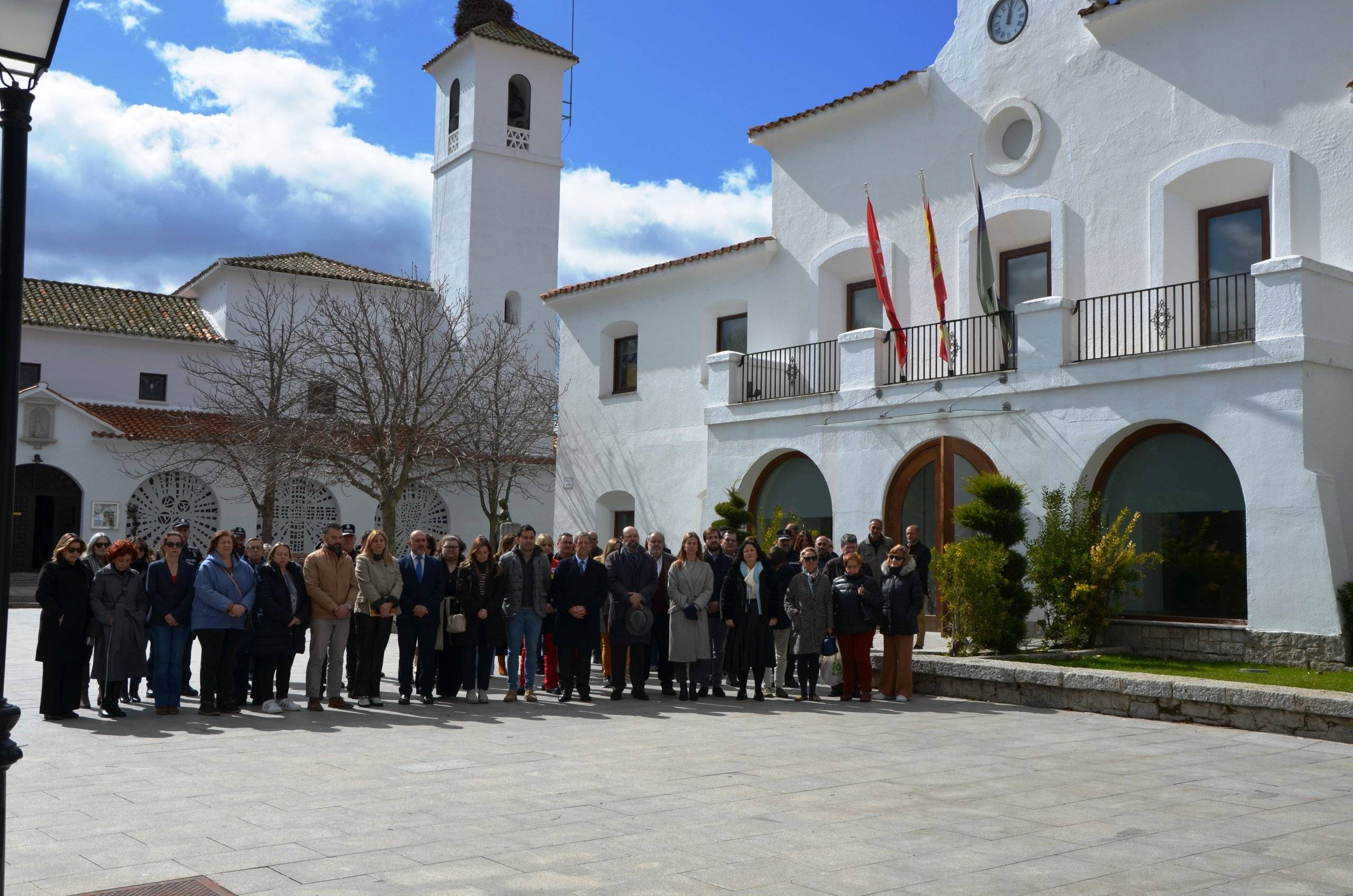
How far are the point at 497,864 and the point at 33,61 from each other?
4.10 meters

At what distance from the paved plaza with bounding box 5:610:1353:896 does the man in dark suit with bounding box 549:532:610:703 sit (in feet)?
5.04

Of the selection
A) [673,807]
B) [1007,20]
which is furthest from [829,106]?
[673,807]

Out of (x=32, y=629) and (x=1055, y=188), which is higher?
(x=1055, y=188)

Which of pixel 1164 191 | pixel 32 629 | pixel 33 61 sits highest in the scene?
pixel 1164 191

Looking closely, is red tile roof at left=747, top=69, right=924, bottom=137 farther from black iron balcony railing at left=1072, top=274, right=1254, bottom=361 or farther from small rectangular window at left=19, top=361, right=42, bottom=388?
small rectangular window at left=19, top=361, right=42, bottom=388

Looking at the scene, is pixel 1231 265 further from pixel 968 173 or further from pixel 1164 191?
pixel 968 173

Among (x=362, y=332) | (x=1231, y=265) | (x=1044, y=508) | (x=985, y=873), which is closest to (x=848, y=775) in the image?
(x=985, y=873)

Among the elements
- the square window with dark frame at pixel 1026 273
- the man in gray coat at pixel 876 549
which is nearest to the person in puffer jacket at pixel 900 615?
the man in gray coat at pixel 876 549

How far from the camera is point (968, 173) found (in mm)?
19250

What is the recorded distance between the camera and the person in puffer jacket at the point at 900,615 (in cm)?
1316

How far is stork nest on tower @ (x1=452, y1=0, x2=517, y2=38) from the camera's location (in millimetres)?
40875

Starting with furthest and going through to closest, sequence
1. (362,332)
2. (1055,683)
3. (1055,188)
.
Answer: (362,332), (1055,188), (1055,683)

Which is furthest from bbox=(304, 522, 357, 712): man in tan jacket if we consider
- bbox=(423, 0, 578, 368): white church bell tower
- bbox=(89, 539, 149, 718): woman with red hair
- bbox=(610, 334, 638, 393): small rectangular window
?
bbox=(423, 0, 578, 368): white church bell tower

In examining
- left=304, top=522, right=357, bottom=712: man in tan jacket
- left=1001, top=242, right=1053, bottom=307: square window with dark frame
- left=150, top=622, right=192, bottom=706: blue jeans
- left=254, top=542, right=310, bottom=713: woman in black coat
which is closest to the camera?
left=150, top=622, right=192, bottom=706: blue jeans
